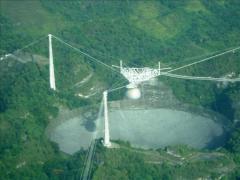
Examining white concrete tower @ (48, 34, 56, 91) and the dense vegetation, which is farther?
white concrete tower @ (48, 34, 56, 91)

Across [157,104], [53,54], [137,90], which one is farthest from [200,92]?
[53,54]

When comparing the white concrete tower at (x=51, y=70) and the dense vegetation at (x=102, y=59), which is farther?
the white concrete tower at (x=51, y=70)

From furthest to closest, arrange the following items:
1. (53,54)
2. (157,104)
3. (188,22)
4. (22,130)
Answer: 1. (188,22)
2. (53,54)
3. (157,104)
4. (22,130)

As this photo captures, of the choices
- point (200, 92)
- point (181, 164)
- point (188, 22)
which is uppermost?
point (188, 22)

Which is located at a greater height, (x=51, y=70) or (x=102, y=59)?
(x=102, y=59)

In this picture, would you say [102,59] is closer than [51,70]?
No

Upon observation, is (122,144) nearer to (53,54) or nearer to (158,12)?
(53,54)

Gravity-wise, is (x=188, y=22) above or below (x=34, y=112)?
above

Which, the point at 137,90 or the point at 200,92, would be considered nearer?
the point at 137,90
